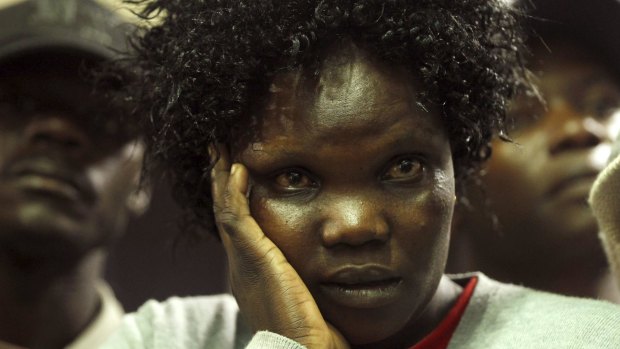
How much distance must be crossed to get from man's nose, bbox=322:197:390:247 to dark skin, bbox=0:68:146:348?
0.92m

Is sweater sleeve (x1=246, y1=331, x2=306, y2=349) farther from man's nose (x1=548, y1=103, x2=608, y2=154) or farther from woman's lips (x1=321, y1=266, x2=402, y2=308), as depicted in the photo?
man's nose (x1=548, y1=103, x2=608, y2=154)

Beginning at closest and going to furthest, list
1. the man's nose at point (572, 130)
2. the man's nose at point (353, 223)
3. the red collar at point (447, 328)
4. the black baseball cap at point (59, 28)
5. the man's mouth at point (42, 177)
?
the man's nose at point (353, 223) → the red collar at point (447, 328) → the man's nose at point (572, 130) → the man's mouth at point (42, 177) → the black baseball cap at point (59, 28)

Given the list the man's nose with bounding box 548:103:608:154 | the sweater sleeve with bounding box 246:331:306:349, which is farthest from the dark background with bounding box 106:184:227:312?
the sweater sleeve with bounding box 246:331:306:349

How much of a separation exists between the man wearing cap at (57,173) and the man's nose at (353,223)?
2.87ft

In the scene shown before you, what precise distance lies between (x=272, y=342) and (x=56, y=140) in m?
1.00

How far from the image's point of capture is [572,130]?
1.80m

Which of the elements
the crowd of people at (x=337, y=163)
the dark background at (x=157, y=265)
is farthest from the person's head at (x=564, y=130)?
the dark background at (x=157, y=265)

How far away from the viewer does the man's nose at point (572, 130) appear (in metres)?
1.79

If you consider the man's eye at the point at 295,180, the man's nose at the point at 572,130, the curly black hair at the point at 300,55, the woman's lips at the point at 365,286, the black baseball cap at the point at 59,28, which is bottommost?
the man's nose at the point at 572,130

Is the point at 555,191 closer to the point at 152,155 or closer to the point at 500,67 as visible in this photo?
the point at 500,67

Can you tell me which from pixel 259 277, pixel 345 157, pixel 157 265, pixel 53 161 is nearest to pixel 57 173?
pixel 53 161

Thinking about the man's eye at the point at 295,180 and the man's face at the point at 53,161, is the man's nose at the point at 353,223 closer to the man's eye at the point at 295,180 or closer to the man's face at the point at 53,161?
the man's eye at the point at 295,180

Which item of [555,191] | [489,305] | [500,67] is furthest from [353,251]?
[555,191]

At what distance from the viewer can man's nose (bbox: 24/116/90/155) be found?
2.01m
